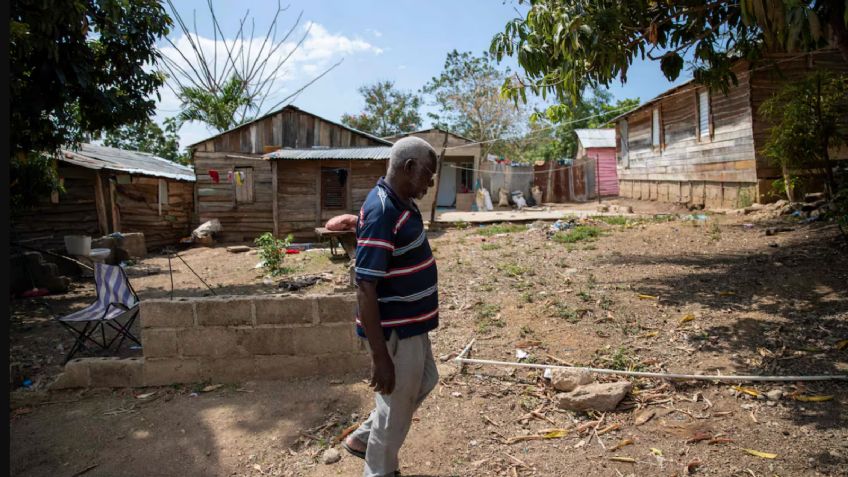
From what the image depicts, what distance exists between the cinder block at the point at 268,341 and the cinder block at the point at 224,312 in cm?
11

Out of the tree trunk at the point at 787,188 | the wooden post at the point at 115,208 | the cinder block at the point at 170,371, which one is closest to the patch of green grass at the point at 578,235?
the tree trunk at the point at 787,188

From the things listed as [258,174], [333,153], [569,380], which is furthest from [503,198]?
Answer: [569,380]

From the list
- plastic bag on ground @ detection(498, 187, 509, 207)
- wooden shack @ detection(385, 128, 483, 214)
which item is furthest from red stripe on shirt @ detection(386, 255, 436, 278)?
plastic bag on ground @ detection(498, 187, 509, 207)

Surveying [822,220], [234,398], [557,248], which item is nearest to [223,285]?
[234,398]

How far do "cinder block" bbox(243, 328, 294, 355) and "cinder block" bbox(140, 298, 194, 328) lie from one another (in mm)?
476

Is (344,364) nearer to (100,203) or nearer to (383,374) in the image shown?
(383,374)

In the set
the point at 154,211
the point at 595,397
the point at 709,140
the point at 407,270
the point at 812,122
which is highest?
the point at 709,140

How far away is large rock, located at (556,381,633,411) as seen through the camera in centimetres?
342

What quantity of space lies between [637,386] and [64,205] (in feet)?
44.8

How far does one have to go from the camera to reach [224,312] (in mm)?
4023

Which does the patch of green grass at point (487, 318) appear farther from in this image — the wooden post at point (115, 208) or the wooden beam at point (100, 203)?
the wooden post at point (115, 208)

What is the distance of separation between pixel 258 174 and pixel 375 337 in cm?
1450

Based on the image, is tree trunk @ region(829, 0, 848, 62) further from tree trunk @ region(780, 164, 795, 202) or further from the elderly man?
tree trunk @ region(780, 164, 795, 202)

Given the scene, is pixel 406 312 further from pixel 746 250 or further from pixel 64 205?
pixel 64 205
